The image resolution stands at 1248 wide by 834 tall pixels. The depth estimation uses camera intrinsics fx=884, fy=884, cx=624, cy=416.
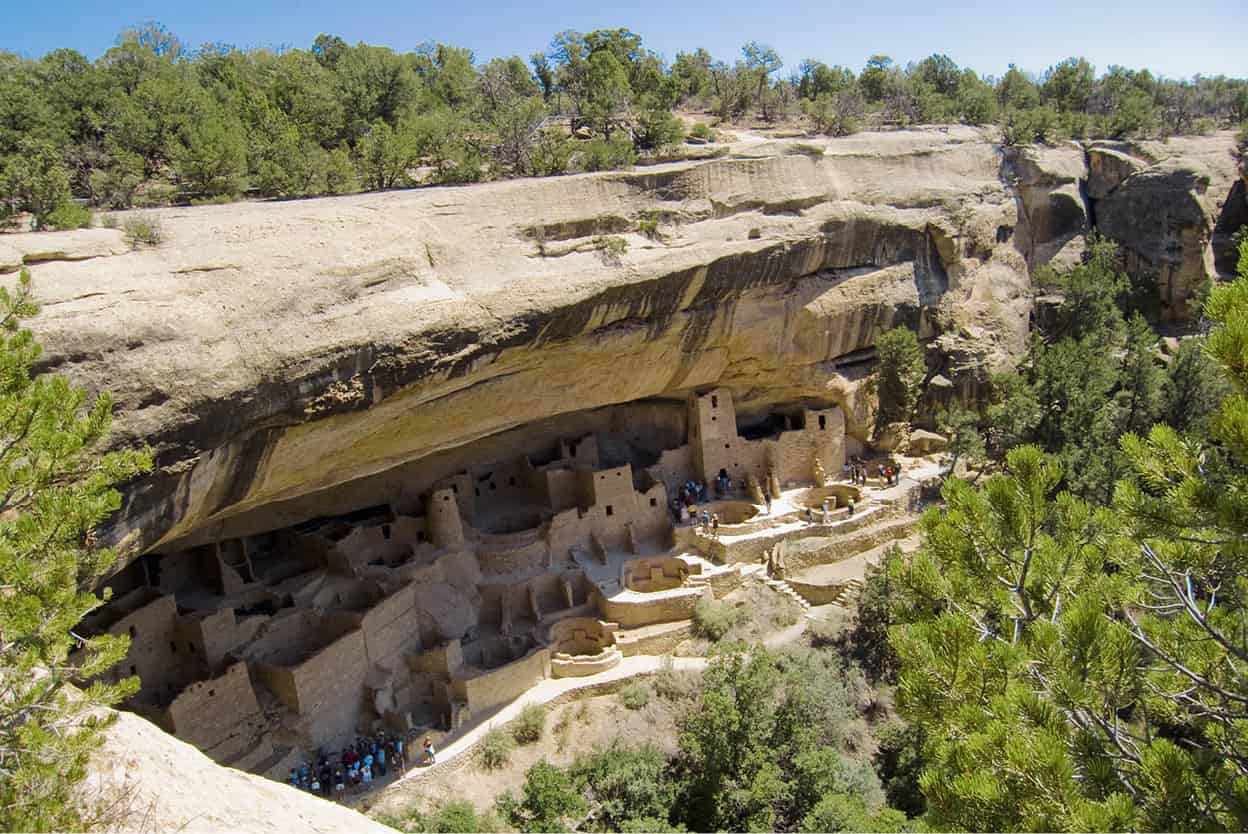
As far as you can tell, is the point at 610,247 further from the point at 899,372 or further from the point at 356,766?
the point at 356,766

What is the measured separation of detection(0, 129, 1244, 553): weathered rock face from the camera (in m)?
10.9

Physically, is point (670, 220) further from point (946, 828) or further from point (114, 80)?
point (114, 80)

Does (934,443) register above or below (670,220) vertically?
below

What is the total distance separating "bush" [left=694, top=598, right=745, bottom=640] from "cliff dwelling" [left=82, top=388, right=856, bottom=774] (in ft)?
1.10

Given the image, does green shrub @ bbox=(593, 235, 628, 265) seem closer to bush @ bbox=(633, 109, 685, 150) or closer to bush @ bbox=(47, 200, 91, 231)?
bush @ bbox=(633, 109, 685, 150)

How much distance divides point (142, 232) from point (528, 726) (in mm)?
9727

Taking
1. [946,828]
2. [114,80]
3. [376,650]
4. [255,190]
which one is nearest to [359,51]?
[114,80]

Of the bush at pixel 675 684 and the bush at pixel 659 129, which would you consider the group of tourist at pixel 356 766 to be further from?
the bush at pixel 659 129

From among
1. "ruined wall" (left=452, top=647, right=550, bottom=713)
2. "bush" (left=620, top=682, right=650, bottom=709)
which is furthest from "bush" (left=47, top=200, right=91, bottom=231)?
"bush" (left=620, top=682, right=650, bottom=709)

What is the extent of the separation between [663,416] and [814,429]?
353cm

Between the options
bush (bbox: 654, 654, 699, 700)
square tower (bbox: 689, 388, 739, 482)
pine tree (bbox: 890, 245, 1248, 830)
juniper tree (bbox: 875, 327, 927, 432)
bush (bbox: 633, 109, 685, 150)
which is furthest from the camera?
bush (bbox: 633, 109, 685, 150)

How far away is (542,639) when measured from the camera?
1681cm

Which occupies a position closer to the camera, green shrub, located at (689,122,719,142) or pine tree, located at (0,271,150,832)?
pine tree, located at (0,271,150,832)

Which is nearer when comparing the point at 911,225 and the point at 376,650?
the point at 376,650
